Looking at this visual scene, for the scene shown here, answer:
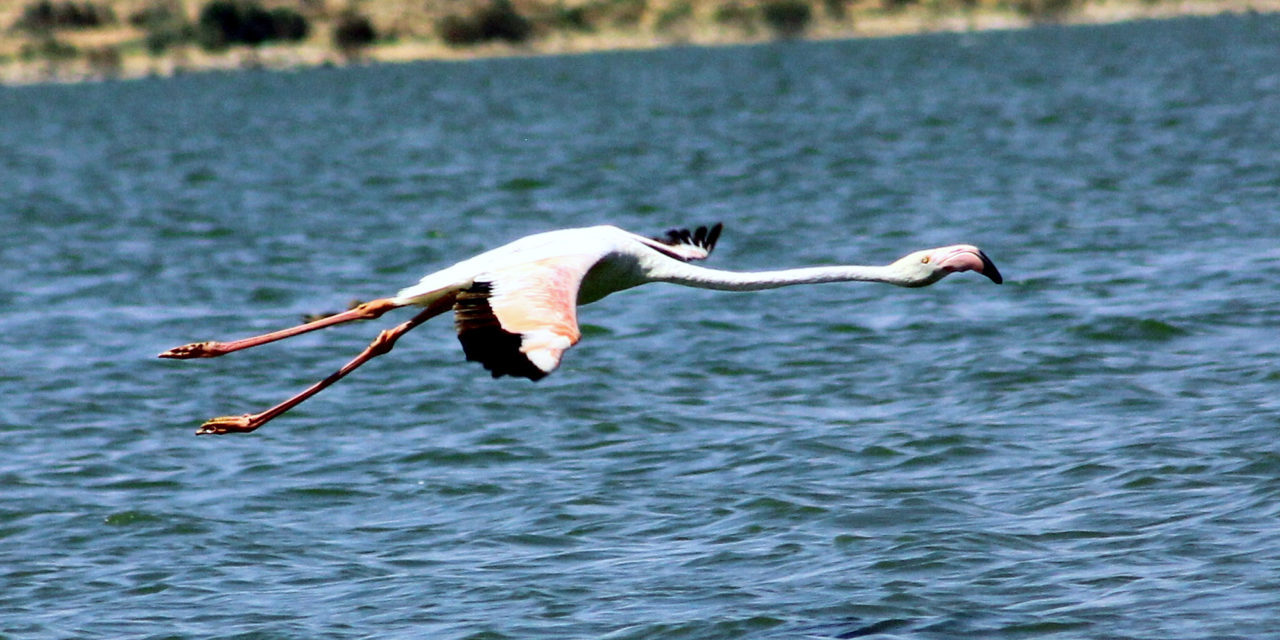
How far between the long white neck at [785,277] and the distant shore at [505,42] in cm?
8556

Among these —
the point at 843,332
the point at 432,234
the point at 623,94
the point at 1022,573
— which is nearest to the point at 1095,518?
the point at 1022,573

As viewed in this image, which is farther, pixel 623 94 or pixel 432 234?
pixel 623 94

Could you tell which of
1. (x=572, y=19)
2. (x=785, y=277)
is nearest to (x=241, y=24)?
(x=572, y=19)

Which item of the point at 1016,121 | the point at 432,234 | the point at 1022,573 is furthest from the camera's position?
the point at 1016,121

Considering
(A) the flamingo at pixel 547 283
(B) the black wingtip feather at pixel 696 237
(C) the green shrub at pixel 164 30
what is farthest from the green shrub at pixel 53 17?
(A) the flamingo at pixel 547 283

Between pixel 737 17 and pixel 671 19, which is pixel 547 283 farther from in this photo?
pixel 737 17

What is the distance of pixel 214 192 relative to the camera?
3384cm

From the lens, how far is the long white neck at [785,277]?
9.82m

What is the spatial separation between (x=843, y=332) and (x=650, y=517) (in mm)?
5957

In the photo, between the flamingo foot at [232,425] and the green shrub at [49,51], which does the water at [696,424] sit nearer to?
the flamingo foot at [232,425]

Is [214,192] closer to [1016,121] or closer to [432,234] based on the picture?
[432,234]

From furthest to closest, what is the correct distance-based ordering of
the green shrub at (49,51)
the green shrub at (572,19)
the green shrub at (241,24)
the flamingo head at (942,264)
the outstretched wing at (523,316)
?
the green shrub at (572,19)
the green shrub at (241,24)
the green shrub at (49,51)
the flamingo head at (942,264)
the outstretched wing at (523,316)

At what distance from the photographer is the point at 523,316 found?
330 inches

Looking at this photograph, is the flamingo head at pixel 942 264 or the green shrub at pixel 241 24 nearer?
the flamingo head at pixel 942 264
